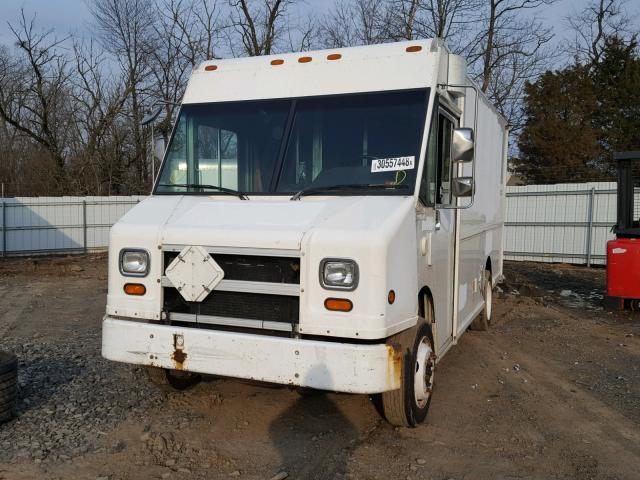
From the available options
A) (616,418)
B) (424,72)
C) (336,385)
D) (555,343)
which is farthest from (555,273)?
(336,385)

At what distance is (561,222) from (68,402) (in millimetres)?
15440

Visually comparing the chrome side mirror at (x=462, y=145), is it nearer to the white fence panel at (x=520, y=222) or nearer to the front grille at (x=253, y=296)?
the front grille at (x=253, y=296)

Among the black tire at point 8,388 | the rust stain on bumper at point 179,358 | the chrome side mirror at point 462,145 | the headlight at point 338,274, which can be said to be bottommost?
the black tire at point 8,388

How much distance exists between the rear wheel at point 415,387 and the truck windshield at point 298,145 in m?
1.15

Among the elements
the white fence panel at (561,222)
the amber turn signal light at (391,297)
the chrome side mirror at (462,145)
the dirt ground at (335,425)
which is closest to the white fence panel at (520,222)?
the white fence panel at (561,222)

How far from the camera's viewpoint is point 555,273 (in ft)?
50.1

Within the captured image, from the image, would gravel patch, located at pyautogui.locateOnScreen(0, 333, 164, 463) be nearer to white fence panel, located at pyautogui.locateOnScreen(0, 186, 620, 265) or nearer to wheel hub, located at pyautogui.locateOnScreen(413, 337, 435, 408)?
wheel hub, located at pyautogui.locateOnScreen(413, 337, 435, 408)

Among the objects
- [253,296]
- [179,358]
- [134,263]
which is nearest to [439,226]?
[253,296]

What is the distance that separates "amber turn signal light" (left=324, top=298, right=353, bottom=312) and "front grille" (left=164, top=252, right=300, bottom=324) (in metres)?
0.27

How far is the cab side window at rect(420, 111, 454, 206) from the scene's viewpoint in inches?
180

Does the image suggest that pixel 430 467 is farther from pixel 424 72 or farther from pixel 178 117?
pixel 178 117

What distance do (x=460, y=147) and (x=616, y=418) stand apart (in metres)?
2.71

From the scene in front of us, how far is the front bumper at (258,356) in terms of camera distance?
3.73 m

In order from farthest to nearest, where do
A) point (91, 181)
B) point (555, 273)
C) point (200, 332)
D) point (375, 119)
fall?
point (91, 181) → point (555, 273) → point (375, 119) → point (200, 332)
